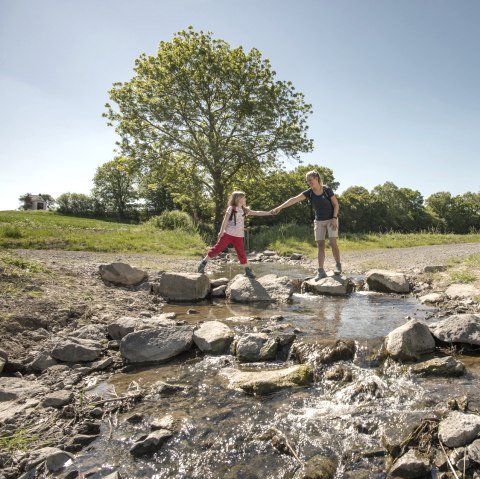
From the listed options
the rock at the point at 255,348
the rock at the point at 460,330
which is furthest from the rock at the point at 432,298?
the rock at the point at 255,348

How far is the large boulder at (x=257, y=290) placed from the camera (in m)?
9.28

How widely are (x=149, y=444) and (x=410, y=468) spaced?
2.43m

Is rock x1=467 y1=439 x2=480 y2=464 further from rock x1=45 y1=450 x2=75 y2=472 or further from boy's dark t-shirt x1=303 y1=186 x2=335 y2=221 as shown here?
boy's dark t-shirt x1=303 y1=186 x2=335 y2=221

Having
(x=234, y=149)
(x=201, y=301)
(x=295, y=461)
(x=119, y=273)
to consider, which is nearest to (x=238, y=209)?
(x=201, y=301)

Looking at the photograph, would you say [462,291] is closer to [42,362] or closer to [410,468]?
[410,468]

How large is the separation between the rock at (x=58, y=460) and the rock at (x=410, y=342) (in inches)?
175

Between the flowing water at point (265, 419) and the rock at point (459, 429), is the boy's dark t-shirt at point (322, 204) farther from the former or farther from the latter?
the rock at point (459, 429)

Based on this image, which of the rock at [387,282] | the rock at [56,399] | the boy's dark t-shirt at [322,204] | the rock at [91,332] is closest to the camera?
the rock at [56,399]

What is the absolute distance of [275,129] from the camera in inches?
1107

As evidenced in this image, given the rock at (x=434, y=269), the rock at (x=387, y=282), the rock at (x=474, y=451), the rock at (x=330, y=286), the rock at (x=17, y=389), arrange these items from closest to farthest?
the rock at (x=474, y=451), the rock at (x=17, y=389), the rock at (x=330, y=286), the rock at (x=387, y=282), the rock at (x=434, y=269)

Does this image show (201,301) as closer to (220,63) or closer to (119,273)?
(119,273)

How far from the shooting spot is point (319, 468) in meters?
3.24

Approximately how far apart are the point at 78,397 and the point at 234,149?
79.1ft

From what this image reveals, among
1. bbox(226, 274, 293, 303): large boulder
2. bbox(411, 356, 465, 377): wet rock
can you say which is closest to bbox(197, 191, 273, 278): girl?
bbox(226, 274, 293, 303): large boulder
